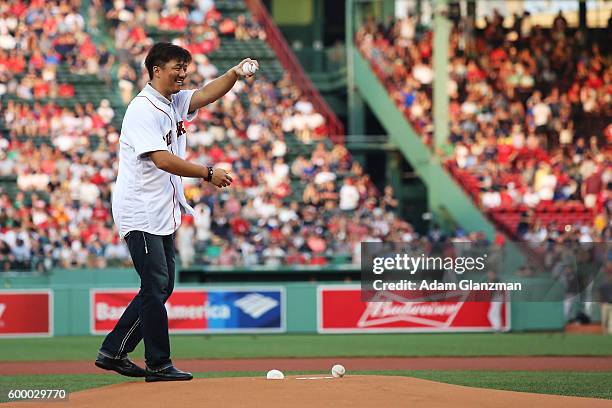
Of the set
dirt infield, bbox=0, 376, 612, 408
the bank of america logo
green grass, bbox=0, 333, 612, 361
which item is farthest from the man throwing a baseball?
the bank of america logo

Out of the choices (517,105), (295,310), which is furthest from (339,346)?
(517,105)

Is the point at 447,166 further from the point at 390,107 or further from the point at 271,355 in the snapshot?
the point at 271,355

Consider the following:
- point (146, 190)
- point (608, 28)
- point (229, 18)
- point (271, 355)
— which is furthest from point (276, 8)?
point (146, 190)

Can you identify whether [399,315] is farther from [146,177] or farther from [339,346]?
[146,177]

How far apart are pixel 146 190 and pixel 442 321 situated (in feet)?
43.2

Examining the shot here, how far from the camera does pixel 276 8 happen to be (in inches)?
1540

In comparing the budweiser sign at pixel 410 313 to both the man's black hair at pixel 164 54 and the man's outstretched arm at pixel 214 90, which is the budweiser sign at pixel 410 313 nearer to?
the man's outstretched arm at pixel 214 90

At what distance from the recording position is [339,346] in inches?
706

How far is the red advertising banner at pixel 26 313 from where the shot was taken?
67.3 ft

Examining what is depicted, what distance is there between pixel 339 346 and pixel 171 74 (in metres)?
10.2

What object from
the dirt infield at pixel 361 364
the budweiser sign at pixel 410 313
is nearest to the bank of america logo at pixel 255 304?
the budweiser sign at pixel 410 313

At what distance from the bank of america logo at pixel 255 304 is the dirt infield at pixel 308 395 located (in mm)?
12759

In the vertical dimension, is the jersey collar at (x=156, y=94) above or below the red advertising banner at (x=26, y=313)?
above

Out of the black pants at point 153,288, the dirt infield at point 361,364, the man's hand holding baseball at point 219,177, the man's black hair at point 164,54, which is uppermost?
the man's black hair at point 164,54
